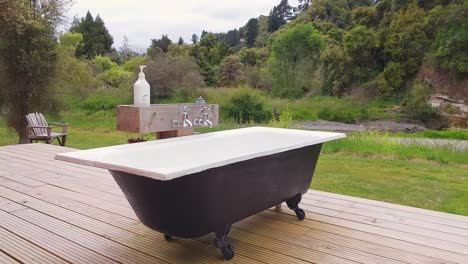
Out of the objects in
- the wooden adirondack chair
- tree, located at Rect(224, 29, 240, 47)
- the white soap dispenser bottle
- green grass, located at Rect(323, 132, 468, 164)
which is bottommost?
green grass, located at Rect(323, 132, 468, 164)

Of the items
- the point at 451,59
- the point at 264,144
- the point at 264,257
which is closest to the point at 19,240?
the point at 264,257

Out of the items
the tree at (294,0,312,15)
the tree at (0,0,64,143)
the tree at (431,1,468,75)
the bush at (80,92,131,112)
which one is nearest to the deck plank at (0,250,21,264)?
the tree at (0,0,64,143)

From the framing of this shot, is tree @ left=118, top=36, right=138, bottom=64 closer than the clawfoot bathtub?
No

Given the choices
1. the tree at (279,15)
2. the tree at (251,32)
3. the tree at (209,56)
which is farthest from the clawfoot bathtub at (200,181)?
the tree at (279,15)

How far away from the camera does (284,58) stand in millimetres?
19328

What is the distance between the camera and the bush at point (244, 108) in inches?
436

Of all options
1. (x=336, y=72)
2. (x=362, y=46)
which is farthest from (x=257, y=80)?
(x=362, y=46)

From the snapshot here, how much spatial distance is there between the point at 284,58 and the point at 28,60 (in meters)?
14.9

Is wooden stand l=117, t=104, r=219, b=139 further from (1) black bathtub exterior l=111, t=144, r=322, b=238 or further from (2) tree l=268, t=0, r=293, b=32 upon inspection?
(2) tree l=268, t=0, r=293, b=32

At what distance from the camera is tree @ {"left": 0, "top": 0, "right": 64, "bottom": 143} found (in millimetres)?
5676

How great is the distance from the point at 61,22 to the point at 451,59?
13.7 meters

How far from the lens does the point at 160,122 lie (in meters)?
2.62

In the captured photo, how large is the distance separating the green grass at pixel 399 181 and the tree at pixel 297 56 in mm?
14203

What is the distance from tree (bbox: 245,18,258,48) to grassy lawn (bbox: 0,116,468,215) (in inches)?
862
